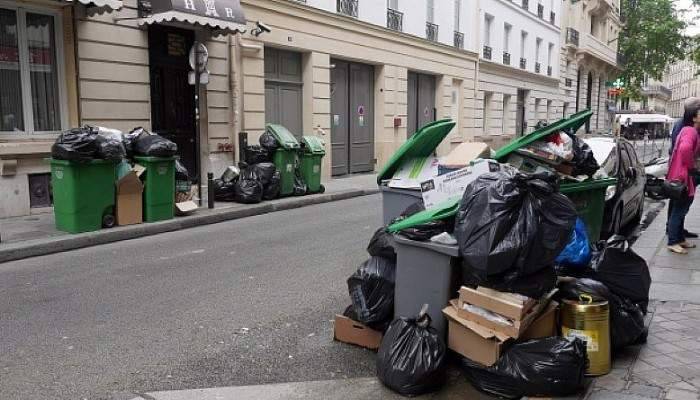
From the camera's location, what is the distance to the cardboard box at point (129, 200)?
902 cm

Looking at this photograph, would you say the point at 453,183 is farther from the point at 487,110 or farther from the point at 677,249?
the point at 487,110

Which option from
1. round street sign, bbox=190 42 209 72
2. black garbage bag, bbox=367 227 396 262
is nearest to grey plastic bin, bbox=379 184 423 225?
black garbage bag, bbox=367 227 396 262

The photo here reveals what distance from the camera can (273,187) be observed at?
12258mm

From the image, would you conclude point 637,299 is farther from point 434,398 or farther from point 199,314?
point 199,314

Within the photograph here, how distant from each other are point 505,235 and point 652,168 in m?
11.7

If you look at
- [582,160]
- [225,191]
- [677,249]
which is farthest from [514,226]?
[225,191]

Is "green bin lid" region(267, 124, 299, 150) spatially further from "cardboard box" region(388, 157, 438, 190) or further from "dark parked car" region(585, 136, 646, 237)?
"cardboard box" region(388, 157, 438, 190)

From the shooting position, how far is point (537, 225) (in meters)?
3.63

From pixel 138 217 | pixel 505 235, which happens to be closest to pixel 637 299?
pixel 505 235

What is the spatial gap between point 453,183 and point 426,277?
816 mm

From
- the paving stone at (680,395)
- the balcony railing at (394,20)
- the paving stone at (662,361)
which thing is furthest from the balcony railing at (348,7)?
the paving stone at (680,395)

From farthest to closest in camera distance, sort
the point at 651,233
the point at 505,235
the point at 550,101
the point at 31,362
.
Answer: the point at 550,101 → the point at 651,233 → the point at 31,362 → the point at 505,235

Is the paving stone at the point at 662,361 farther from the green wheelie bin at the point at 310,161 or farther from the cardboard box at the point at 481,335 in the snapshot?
the green wheelie bin at the point at 310,161

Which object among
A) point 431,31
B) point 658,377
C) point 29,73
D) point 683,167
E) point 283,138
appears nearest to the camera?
point 658,377
